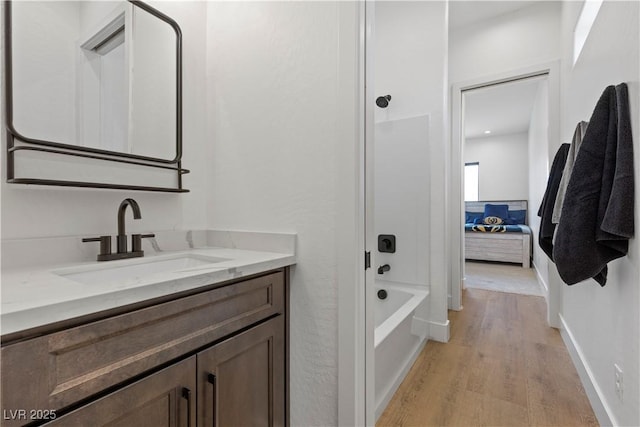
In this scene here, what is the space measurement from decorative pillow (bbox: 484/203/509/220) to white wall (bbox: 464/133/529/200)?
1.76 ft

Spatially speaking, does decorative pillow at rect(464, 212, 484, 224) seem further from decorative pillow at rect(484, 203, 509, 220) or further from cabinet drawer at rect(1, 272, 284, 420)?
cabinet drawer at rect(1, 272, 284, 420)

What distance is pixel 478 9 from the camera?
2902mm

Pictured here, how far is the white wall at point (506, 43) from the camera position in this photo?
2674 millimetres

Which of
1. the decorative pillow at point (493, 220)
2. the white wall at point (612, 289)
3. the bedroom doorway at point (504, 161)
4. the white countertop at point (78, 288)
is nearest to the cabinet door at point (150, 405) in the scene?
the white countertop at point (78, 288)

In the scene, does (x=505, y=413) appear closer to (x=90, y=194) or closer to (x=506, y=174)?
(x=90, y=194)

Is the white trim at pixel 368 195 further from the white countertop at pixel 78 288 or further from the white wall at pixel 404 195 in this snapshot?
the white wall at pixel 404 195

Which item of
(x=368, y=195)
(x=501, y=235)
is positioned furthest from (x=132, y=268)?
(x=501, y=235)

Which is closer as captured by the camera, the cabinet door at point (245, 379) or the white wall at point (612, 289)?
the cabinet door at point (245, 379)

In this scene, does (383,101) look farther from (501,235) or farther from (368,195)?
(501,235)

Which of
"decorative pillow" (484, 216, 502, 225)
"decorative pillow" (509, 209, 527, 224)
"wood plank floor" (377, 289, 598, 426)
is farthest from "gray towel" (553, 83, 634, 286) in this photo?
"decorative pillow" (509, 209, 527, 224)

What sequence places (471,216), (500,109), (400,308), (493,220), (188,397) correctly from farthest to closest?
1. (471,216)
2. (493,220)
3. (500,109)
4. (400,308)
5. (188,397)

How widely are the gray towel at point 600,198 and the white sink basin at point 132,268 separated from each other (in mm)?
1378

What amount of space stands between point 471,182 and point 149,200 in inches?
300

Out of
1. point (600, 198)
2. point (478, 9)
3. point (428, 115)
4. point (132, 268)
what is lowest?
point (132, 268)
